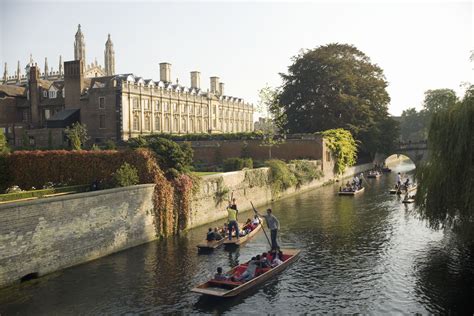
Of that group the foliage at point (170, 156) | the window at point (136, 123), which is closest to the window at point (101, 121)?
the window at point (136, 123)

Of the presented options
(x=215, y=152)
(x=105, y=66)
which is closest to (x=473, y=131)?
(x=215, y=152)

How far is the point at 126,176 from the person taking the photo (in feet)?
75.3

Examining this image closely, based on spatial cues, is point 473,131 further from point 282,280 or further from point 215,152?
point 215,152

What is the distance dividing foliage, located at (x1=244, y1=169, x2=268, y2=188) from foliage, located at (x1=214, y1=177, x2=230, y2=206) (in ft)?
11.4

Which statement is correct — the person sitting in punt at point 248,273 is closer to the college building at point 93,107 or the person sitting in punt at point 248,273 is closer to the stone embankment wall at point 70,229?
the stone embankment wall at point 70,229

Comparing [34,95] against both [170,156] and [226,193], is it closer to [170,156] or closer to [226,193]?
[226,193]

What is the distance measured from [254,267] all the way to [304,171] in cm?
2904

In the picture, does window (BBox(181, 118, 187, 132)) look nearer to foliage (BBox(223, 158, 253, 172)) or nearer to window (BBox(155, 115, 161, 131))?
window (BBox(155, 115, 161, 131))

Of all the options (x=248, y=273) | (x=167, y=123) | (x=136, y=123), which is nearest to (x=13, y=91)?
(x=136, y=123)

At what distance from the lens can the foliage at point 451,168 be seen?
54.5 ft

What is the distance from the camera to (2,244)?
51.8 feet

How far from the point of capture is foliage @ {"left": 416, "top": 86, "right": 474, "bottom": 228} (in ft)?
54.5

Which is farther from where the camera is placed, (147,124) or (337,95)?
(147,124)

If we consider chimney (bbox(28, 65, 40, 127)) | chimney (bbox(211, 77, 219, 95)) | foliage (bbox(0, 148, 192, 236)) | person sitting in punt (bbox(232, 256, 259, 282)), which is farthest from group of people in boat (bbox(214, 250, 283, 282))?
chimney (bbox(211, 77, 219, 95))
